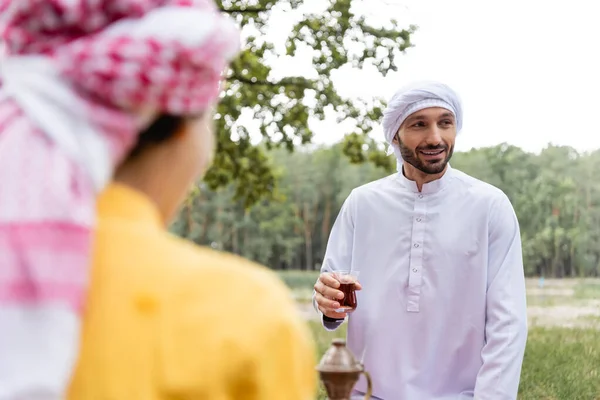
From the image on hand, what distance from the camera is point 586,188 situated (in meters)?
24.1

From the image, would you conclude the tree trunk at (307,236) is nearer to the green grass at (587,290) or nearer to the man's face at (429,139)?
the green grass at (587,290)

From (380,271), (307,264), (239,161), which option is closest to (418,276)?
(380,271)

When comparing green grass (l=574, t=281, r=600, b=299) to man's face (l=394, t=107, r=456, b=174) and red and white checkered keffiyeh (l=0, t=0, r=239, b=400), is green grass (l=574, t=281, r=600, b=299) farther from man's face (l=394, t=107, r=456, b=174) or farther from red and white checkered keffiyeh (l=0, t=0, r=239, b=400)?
red and white checkered keffiyeh (l=0, t=0, r=239, b=400)

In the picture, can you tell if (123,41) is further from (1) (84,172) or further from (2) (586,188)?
(2) (586,188)

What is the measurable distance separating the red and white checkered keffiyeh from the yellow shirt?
1.8 inches

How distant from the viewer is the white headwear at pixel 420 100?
443cm

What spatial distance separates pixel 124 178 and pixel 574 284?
2205 centimetres

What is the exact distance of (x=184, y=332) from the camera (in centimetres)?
130

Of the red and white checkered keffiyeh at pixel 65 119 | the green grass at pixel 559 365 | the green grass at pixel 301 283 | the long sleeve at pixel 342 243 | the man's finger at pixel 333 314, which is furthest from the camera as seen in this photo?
the green grass at pixel 301 283

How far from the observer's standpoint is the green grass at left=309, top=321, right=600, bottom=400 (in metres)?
9.58

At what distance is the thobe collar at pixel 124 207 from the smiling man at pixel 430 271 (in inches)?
99.4

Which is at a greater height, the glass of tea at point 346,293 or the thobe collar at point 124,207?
the thobe collar at point 124,207

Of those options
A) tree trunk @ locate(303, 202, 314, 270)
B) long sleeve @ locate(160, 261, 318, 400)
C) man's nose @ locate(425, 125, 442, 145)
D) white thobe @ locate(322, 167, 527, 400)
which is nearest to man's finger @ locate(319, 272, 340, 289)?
white thobe @ locate(322, 167, 527, 400)

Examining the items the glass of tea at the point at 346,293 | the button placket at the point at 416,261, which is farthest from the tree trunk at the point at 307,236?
the glass of tea at the point at 346,293
